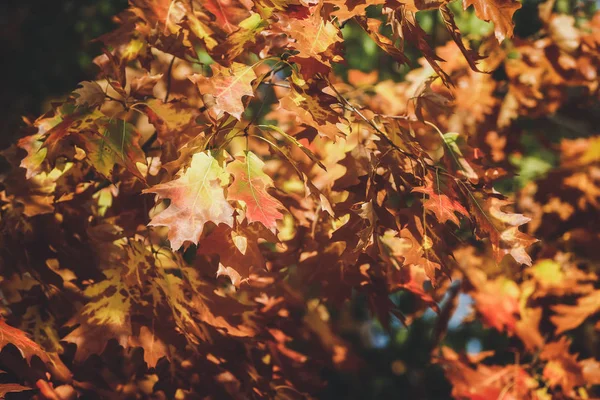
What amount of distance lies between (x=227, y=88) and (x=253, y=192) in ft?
0.85

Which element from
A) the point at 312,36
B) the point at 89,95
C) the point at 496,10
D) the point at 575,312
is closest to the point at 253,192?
the point at 312,36

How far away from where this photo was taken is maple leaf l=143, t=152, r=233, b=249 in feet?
4.48

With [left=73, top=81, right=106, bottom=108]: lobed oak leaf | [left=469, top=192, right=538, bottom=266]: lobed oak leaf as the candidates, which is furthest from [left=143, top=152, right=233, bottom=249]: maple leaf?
[left=469, top=192, right=538, bottom=266]: lobed oak leaf

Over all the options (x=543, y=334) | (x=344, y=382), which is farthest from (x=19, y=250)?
(x=344, y=382)

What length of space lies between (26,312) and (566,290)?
225 centimetres

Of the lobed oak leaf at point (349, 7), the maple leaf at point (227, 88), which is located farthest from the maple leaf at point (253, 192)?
the lobed oak leaf at point (349, 7)

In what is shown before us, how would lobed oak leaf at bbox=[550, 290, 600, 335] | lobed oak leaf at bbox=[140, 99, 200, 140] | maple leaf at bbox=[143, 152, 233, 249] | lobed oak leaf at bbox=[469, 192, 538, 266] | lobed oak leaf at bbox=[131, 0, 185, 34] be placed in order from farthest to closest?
1. lobed oak leaf at bbox=[550, 290, 600, 335]
2. lobed oak leaf at bbox=[131, 0, 185, 34]
3. lobed oak leaf at bbox=[140, 99, 200, 140]
4. lobed oak leaf at bbox=[469, 192, 538, 266]
5. maple leaf at bbox=[143, 152, 233, 249]

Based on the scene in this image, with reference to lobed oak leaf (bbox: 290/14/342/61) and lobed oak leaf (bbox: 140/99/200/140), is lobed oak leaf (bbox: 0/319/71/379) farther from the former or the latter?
lobed oak leaf (bbox: 290/14/342/61)

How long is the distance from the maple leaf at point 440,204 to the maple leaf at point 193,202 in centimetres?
45

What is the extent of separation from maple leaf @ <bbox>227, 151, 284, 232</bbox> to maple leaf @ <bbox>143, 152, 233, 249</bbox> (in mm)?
40

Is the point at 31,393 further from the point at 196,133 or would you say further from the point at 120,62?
the point at 120,62

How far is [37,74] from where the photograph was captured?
496 cm

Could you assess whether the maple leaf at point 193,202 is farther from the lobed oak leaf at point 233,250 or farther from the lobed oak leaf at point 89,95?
the lobed oak leaf at point 89,95

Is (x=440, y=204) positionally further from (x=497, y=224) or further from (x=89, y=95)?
(x=89, y=95)
